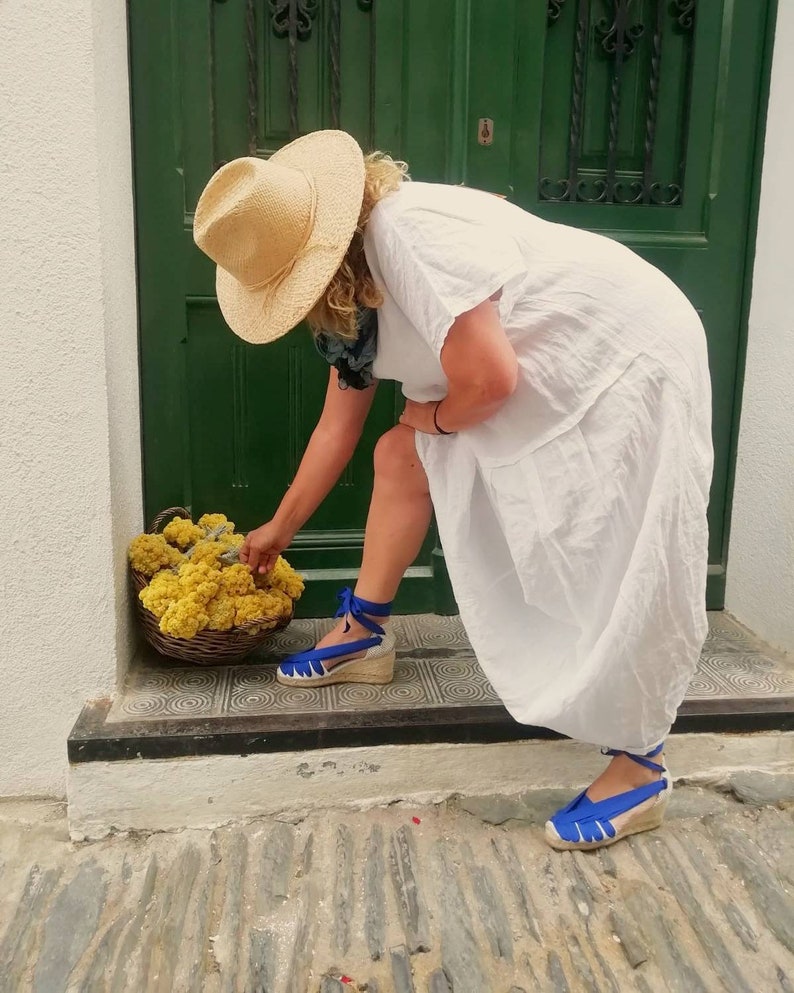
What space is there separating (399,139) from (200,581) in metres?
1.24

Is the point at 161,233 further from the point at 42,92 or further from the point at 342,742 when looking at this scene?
the point at 342,742

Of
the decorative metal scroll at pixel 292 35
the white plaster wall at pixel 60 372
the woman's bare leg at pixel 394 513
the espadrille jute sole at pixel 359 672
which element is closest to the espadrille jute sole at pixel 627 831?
the espadrille jute sole at pixel 359 672

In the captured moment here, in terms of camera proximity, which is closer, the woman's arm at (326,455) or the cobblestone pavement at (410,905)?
the cobblestone pavement at (410,905)

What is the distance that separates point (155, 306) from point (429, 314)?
40.8 inches

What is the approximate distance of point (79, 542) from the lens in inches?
71.3

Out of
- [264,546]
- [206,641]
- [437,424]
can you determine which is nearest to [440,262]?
[437,424]

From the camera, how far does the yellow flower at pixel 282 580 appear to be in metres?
2.01

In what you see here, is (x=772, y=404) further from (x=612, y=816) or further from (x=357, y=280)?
(x=357, y=280)

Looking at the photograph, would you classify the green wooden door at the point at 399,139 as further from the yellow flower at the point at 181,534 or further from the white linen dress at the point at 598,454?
the white linen dress at the point at 598,454

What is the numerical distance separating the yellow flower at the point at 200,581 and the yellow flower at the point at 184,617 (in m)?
0.01

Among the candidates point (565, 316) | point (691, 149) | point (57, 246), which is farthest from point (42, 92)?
point (691, 149)

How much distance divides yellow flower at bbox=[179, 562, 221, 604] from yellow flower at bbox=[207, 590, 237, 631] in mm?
16

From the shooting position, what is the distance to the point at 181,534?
79.9 inches

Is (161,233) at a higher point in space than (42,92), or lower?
lower
